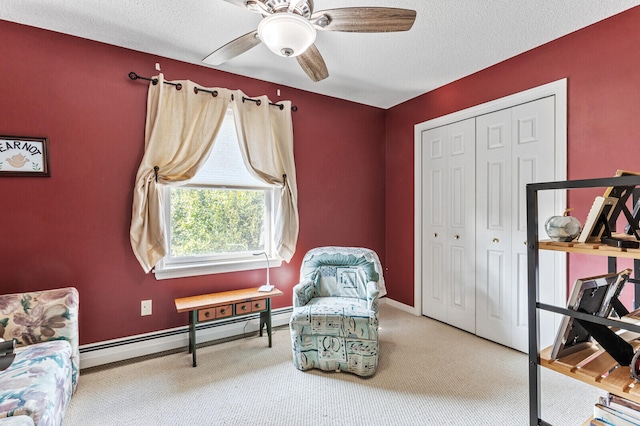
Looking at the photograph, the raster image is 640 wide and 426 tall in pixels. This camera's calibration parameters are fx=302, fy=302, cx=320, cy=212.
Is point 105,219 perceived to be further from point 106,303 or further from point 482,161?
point 482,161

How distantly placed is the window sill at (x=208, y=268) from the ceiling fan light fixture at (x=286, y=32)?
6.54 ft

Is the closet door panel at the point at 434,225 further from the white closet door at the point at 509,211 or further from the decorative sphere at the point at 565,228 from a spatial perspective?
the decorative sphere at the point at 565,228

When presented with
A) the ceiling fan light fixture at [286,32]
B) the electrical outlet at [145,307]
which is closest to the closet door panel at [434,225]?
the ceiling fan light fixture at [286,32]

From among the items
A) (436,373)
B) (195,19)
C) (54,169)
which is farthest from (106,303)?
(436,373)

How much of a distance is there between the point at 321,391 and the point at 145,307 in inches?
64.6

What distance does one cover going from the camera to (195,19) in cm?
213

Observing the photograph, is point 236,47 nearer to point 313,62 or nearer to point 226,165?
point 313,62

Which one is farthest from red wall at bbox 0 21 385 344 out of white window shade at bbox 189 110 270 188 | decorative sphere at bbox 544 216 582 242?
decorative sphere at bbox 544 216 582 242

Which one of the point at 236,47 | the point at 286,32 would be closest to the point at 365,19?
the point at 286,32

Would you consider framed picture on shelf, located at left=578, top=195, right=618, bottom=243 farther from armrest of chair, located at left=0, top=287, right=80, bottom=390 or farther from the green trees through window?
armrest of chair, located at left=0, top=287, right=80, bottom=390

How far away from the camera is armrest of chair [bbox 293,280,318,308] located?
8.13 feet

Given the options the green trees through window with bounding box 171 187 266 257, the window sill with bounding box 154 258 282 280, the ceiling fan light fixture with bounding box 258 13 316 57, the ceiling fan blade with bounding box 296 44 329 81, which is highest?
the ceiling fan blade with bounding box 296 44 329 81

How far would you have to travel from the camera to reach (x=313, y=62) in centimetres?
208

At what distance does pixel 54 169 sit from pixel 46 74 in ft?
2.30
